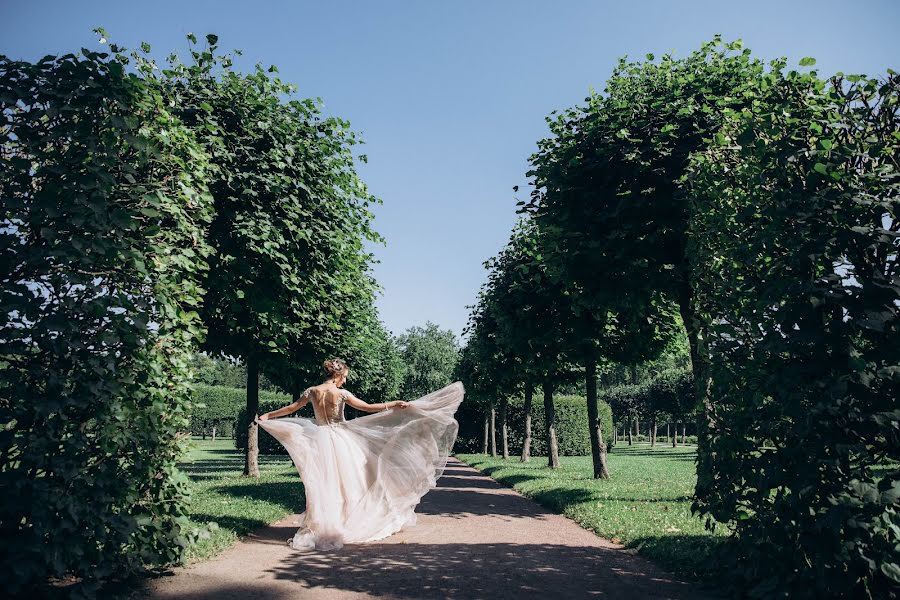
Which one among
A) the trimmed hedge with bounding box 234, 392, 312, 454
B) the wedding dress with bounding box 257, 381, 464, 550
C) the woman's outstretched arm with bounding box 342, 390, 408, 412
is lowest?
the trimmed hedge with bounding box 234, 392, 312, 454

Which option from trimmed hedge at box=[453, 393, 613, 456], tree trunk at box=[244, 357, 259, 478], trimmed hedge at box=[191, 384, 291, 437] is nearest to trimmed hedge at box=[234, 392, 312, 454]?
trimmed hedge at box=[453, 393, 613, 456]

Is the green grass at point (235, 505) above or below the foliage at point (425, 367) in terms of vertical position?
below

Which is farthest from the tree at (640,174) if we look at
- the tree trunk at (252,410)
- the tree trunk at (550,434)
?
the tree trunk at (550,434)

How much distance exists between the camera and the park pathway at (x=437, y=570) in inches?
239

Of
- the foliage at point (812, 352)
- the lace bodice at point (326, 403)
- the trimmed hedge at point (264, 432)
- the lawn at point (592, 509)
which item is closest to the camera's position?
the foliage at point (812, 352)

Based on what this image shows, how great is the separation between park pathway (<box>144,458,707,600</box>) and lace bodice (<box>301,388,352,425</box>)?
1.97 m

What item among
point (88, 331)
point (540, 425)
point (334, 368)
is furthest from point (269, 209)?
point (540, 425)

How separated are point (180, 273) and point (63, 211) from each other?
57.3 inches

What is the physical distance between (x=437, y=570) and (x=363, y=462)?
9.25 ft

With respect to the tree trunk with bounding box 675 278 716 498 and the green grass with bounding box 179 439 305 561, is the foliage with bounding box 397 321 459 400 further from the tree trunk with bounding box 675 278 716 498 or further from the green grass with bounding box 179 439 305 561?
the tree trunk with bounding box 675 278 716 498

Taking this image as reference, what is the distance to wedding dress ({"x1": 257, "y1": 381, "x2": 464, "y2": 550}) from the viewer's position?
347 inches

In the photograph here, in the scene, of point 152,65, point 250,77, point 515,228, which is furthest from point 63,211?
point 515,228

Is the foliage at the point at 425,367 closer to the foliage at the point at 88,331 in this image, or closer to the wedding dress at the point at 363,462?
the wedding dress at the point at 363,462

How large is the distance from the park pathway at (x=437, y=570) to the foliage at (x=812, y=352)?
1573mm
